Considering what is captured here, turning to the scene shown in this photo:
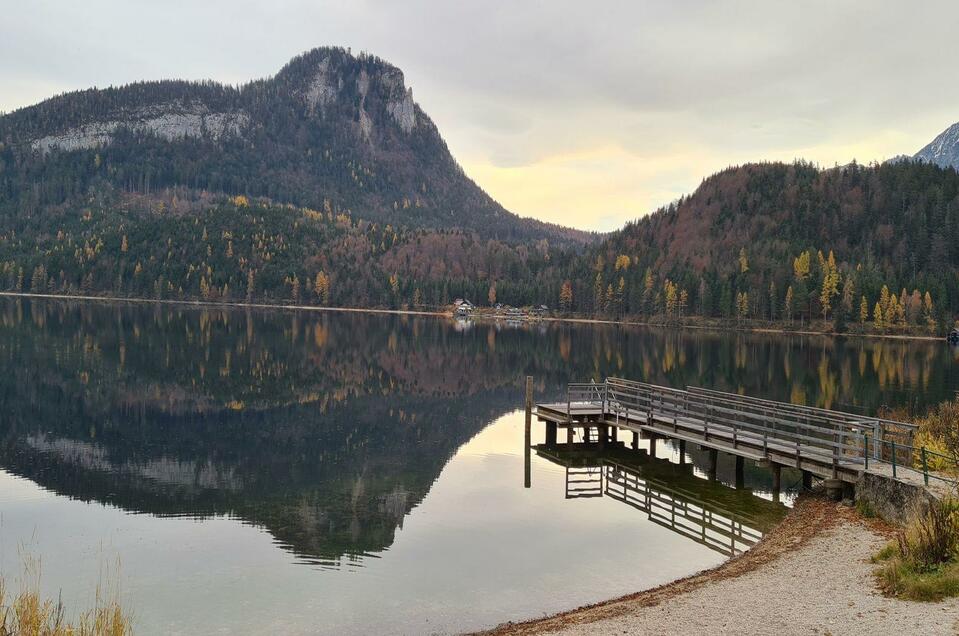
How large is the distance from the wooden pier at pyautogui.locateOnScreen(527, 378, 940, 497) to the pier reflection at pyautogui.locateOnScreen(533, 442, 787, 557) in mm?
1039

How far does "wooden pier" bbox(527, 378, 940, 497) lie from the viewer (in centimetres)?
2314

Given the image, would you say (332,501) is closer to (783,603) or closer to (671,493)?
(671,493)

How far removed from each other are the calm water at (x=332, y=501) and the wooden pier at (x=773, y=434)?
1641 millimetres

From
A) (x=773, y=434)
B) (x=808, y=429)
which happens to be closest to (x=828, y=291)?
(x=773, y=434)

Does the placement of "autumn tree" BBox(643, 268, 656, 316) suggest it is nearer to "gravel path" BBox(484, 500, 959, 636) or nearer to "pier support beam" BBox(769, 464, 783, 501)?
"pier support beam" BBox(769, 464, 783, 501)

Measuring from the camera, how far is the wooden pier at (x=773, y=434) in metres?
23.1

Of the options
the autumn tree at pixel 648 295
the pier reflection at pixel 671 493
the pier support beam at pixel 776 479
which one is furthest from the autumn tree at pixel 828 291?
the pier support beam at pixel 776 479

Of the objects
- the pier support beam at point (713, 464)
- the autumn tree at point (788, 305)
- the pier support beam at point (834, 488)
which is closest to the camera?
the pier support beam at point (834, 488)

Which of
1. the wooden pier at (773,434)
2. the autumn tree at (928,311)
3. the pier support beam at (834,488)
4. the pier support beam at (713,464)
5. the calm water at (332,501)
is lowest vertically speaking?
the calm water at (332,501)

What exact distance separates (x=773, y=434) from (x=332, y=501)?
661 inches

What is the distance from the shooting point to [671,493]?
2816 centimetres

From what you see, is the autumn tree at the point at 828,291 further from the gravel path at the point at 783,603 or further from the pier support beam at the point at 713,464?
the gravel path at the point at 783,603

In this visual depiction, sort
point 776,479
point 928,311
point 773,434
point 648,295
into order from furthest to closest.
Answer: point 648,295 < point 928,311 < point 773,434 < point 776,479

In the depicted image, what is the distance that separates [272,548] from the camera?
21.5 m
